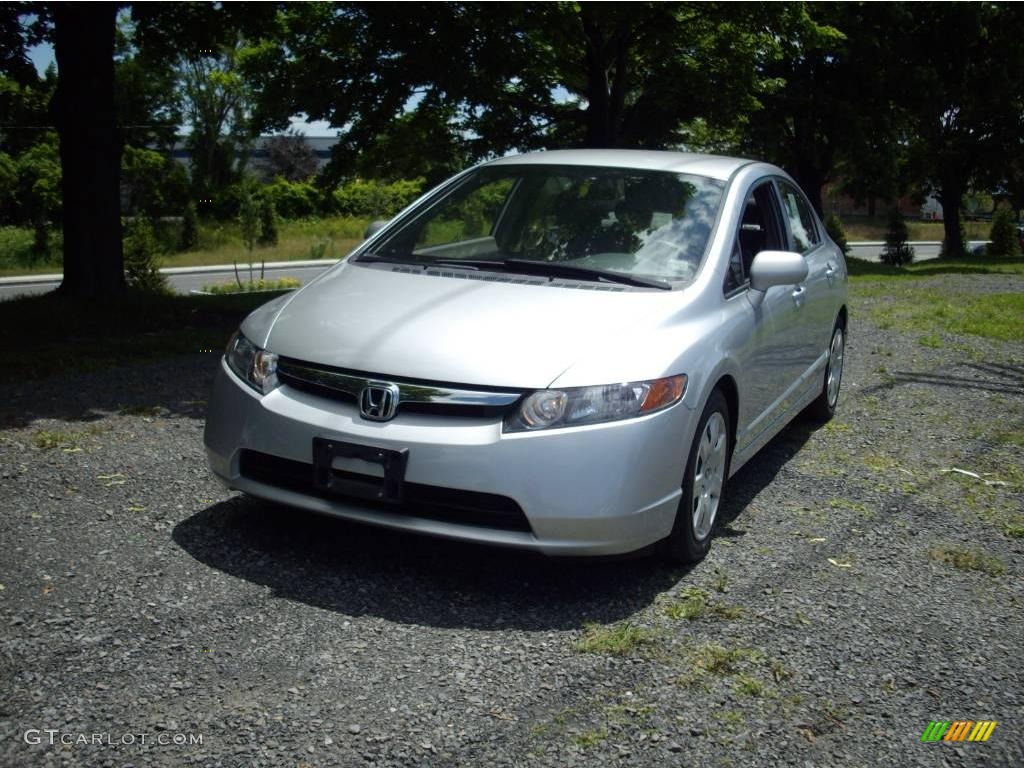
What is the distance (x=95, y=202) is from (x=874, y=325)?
8.85 m

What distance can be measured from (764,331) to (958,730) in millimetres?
2451

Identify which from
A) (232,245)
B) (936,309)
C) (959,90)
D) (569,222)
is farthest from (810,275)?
(232,245)

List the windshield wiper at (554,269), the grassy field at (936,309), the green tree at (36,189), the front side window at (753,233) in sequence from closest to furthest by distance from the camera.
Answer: the windshield wiper at (554,269) < the front side window at (753,233) < the grassy field at (936,309) < the green tree at (36,189)

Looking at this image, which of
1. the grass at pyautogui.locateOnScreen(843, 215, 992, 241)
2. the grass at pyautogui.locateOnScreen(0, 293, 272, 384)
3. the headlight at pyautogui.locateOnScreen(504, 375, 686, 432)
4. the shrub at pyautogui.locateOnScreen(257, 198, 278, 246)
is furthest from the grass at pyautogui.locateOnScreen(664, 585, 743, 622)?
the grass at pyautogui.locateOnScreen(843, 215, 992, 241)

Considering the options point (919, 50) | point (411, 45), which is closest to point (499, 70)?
point (411, 45)

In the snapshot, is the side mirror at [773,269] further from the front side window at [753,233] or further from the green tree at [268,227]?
the green tree at [268,227]

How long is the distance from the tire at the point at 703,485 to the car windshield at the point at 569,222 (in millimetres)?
681

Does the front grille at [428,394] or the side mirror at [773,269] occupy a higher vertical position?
the side mirror at [773,269]

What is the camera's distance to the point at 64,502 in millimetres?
5273

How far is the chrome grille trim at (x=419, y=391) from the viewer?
417 centimetres

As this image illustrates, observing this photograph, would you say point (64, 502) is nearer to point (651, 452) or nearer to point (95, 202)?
point (651, 452)

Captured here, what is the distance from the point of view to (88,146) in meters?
12.4

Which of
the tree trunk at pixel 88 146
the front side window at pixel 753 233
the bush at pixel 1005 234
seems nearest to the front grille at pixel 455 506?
the front side window at pixel 753 233

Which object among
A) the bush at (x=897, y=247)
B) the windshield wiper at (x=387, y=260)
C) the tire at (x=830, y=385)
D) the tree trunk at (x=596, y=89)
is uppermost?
the tree trunk at (x=596, y=89)
